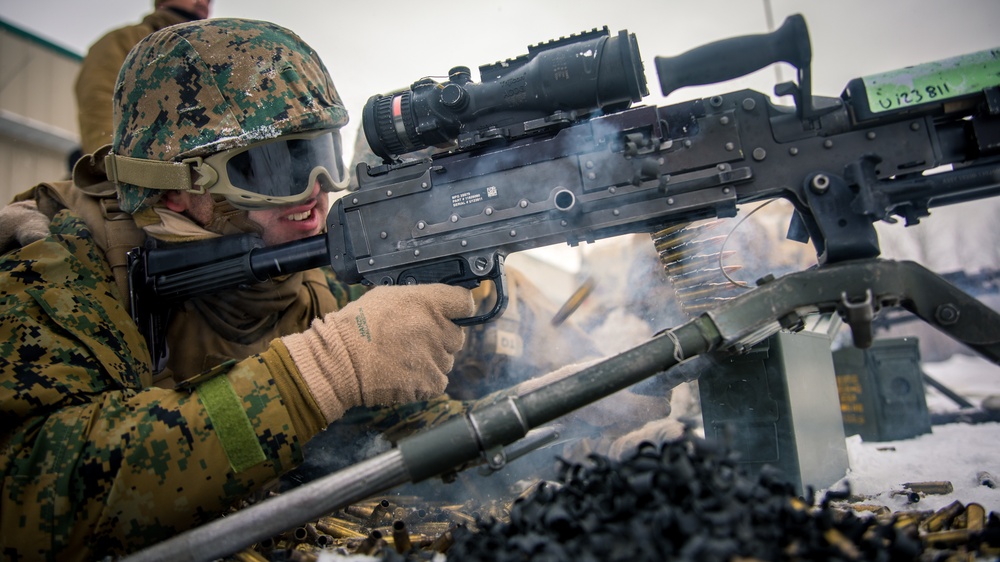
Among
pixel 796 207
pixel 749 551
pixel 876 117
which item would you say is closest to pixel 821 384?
pixel 796 207

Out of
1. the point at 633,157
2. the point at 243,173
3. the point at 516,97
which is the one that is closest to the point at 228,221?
the point at 243,173

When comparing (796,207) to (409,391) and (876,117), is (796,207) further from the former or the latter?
(409,391)

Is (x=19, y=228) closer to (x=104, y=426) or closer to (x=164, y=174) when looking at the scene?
(x=164, y=174)

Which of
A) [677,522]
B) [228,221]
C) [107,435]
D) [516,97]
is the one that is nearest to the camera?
[677,522]

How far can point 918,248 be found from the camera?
4586 millimetres

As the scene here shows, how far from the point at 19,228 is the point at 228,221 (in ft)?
1.98

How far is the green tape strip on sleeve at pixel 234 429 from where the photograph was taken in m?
1.59

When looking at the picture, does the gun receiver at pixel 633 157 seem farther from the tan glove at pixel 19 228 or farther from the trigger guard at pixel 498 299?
the tan glove at pixel 19 228

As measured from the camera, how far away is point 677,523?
0.98m

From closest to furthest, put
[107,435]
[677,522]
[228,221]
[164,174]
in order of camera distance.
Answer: [677,522] → [107,435] → [164,174] → [228,221]

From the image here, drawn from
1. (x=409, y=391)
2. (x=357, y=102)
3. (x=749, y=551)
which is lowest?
(x=749, y=551)

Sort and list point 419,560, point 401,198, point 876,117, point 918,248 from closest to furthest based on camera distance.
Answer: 1. point 419,560
2. point 876,117
3. point 401,198
4. point 918,248

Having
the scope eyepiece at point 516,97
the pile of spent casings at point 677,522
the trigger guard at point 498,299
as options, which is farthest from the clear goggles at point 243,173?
the pile of spent casings at point 677,522

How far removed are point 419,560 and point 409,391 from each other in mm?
572
